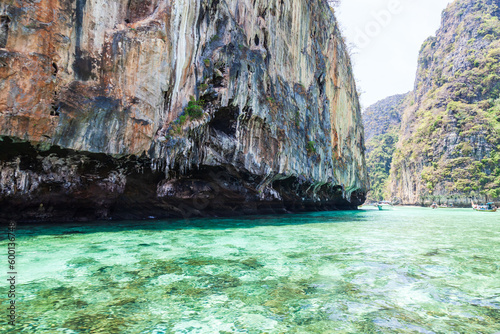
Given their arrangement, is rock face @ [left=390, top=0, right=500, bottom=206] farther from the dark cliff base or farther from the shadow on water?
the shadow on water

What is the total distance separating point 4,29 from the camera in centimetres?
815

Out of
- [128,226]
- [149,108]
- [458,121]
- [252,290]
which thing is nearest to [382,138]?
[458,121]

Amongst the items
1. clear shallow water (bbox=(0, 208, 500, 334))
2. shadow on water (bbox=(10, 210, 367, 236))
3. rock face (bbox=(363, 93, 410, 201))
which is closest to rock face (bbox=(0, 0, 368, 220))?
shadow on water (bbox=(10, 210, 367, 236))

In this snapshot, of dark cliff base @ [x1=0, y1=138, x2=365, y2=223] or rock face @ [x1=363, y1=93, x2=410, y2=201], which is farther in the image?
rock face @ [x1=363, y1=93, x2=410, y2=201]

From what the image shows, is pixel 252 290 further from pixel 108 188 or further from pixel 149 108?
pixel 108 188

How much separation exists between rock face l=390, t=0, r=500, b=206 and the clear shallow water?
55.3m

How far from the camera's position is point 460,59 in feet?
230

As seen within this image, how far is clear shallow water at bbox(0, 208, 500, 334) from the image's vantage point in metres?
2.88

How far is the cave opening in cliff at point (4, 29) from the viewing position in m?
8.09

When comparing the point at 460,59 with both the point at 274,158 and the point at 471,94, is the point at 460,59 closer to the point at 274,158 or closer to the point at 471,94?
the point at 471,94

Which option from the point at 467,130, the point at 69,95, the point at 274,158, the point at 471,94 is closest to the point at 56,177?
the point at 69,95

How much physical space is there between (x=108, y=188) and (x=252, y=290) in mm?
9972

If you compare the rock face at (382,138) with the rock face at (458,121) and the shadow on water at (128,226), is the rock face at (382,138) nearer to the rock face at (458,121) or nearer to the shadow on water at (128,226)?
the rock face at (458,121)

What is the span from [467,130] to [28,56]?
221ft
